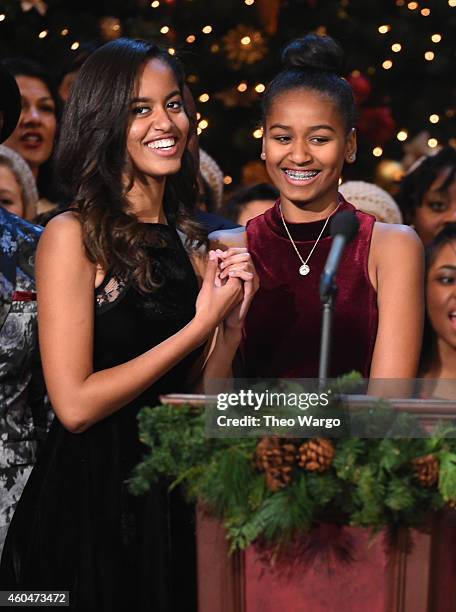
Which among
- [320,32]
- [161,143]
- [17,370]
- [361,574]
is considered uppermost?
[320,32]

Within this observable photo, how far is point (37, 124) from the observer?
4641 millimetres

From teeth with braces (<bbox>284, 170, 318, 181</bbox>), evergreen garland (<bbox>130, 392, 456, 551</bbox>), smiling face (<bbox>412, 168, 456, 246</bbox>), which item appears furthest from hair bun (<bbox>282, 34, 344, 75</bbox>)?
smiling face (<bbox>412, 168, 456, 246</bbox>)

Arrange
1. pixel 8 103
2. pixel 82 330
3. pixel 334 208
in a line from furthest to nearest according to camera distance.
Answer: pixel 8 103, pixel 334 208, pixel 82 330

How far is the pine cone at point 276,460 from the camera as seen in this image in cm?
194

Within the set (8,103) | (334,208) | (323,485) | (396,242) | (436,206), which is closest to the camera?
(323,485)

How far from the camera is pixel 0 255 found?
9.86 feet

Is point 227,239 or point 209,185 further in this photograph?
point 209,185

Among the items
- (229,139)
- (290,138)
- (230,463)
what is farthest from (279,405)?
(229,139)

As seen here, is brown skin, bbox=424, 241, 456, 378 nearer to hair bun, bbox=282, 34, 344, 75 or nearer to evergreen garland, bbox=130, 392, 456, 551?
hair bun, bbox=282, 34, 344, 75

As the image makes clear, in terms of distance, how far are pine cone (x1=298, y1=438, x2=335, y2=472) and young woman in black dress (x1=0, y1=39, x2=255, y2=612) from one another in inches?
25.8

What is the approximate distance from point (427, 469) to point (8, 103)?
1735 millimetres

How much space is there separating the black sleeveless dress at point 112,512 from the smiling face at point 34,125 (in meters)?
2.02

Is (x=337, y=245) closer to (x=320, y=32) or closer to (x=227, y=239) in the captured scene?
(x=227, y=239)

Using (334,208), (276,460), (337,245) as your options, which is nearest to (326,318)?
(337,245)
